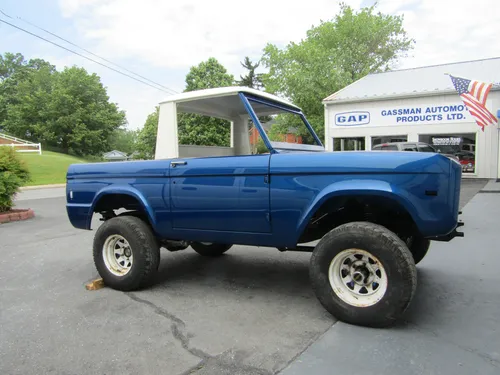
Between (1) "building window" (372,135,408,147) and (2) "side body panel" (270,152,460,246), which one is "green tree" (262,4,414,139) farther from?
(2) "side body panel" (270,152,460,246)

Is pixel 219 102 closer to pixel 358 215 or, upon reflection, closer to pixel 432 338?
pixel 358 215

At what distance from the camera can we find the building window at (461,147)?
16594 millimetres

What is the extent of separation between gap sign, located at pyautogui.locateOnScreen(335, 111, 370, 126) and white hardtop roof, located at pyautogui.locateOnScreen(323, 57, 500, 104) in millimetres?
665

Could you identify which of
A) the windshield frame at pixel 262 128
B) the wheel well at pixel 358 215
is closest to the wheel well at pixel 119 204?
the windshield frame at pixel 262 128

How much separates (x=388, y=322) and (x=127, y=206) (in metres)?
3.19

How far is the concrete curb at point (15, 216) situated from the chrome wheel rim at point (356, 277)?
923cm

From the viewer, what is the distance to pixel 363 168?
9.93ft

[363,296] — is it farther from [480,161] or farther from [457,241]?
[480,161]

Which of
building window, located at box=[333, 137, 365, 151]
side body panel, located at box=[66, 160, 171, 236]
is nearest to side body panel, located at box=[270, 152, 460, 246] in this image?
side body panel, located at box=[66, 160, 171, 236]

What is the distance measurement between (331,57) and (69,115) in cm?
3758

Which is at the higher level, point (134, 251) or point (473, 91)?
point (473, 91)

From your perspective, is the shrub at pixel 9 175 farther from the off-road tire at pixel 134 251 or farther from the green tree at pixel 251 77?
the green tree at pixel 251 77

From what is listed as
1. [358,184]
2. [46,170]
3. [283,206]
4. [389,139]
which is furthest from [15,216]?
[46,170]

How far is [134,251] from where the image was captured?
13.4 feet
